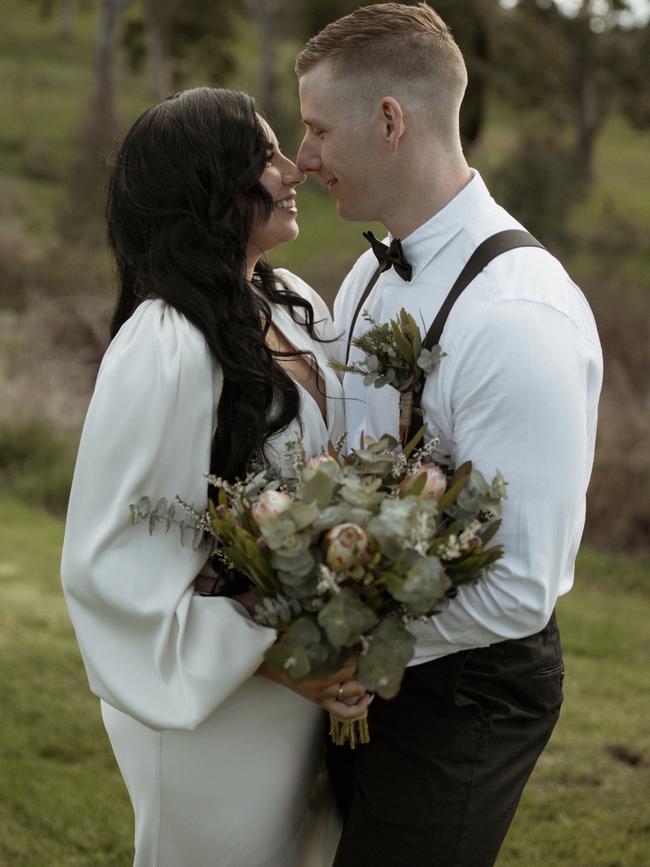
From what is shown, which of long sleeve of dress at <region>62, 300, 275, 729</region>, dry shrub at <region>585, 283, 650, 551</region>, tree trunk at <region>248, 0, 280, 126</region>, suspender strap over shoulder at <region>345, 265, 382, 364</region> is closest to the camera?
long sleeve of dress at <region>62, 300, 275, 729</region>

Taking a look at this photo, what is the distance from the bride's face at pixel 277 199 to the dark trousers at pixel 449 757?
1.32 metres

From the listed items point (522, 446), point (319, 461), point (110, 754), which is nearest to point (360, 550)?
point (319, 461)

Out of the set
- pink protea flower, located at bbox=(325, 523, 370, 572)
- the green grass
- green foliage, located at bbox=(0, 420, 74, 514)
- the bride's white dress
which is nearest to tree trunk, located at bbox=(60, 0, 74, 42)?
green foliage, located at bbox=(0, 420, 74, 514)

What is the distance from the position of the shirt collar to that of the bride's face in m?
0.41

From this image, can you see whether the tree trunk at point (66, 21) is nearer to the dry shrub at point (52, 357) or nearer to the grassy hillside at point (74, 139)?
the grassy hillside at point (74, 139)

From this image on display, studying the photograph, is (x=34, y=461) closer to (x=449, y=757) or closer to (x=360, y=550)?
(x=449, y=757)

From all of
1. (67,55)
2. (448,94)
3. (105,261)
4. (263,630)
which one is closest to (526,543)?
(263,630)

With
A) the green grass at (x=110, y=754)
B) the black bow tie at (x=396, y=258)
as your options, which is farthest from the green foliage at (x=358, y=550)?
the green grass at (x=110, y=754)

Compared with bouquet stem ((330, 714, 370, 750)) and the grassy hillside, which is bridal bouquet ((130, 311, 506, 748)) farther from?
the grassy hillside

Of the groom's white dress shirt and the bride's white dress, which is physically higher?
the groom's white dress shirt

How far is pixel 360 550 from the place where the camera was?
2309 millimetres

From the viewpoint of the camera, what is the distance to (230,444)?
2.94 m

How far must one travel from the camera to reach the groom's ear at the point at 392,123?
A: 3.10 m

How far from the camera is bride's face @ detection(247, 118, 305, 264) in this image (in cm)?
321
